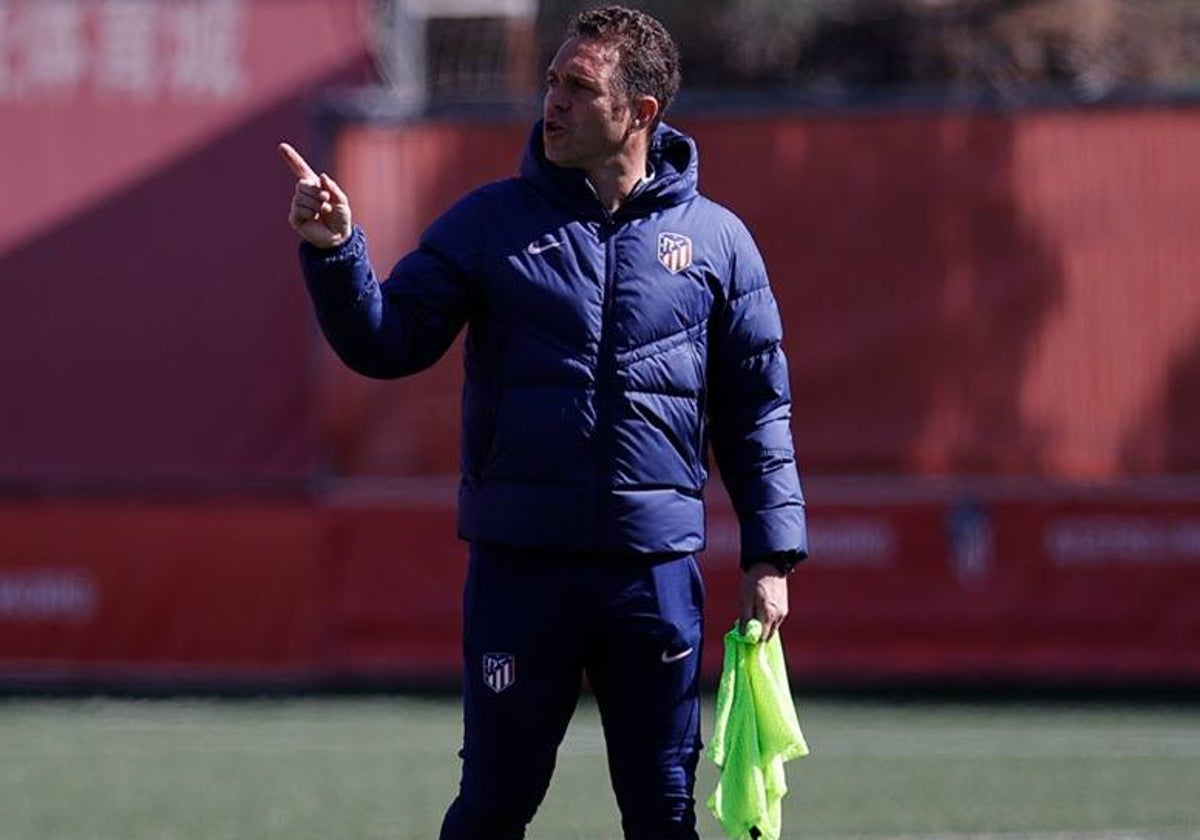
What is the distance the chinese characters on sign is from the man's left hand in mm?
7811

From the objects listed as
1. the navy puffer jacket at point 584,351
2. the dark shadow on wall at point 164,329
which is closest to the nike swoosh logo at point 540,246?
the navy puffer jacket at point 584,351

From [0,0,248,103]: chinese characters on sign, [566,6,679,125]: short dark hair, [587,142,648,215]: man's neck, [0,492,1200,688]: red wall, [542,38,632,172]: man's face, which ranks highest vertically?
[0,0,248,103]: chinese characters on sign

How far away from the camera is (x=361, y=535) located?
1249 cm

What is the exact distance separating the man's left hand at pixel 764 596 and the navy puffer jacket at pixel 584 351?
0.04m

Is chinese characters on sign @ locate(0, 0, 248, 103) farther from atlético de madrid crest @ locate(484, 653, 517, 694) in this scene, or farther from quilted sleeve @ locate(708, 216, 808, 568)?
atlético de madrid crest @ locate(484, 653, 517, 694)

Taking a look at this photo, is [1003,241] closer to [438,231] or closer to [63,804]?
[63,804]

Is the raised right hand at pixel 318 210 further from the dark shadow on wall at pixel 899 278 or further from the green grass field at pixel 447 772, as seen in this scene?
the dark shadow on wall at pixel 899 278

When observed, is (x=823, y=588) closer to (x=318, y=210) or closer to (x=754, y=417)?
(x=754, y=417)

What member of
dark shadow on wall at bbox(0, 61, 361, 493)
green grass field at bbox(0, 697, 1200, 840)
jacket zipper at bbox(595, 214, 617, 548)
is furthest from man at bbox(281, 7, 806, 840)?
dark shadow on wall at bbox(0, 61, 361, 493)

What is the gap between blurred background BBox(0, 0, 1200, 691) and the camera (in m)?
12.4

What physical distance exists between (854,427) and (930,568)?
2.57 feet

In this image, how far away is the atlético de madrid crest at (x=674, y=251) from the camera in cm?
550

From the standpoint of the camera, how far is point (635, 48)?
5586mm

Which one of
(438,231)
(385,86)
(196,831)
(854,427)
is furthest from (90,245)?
(438,231)
